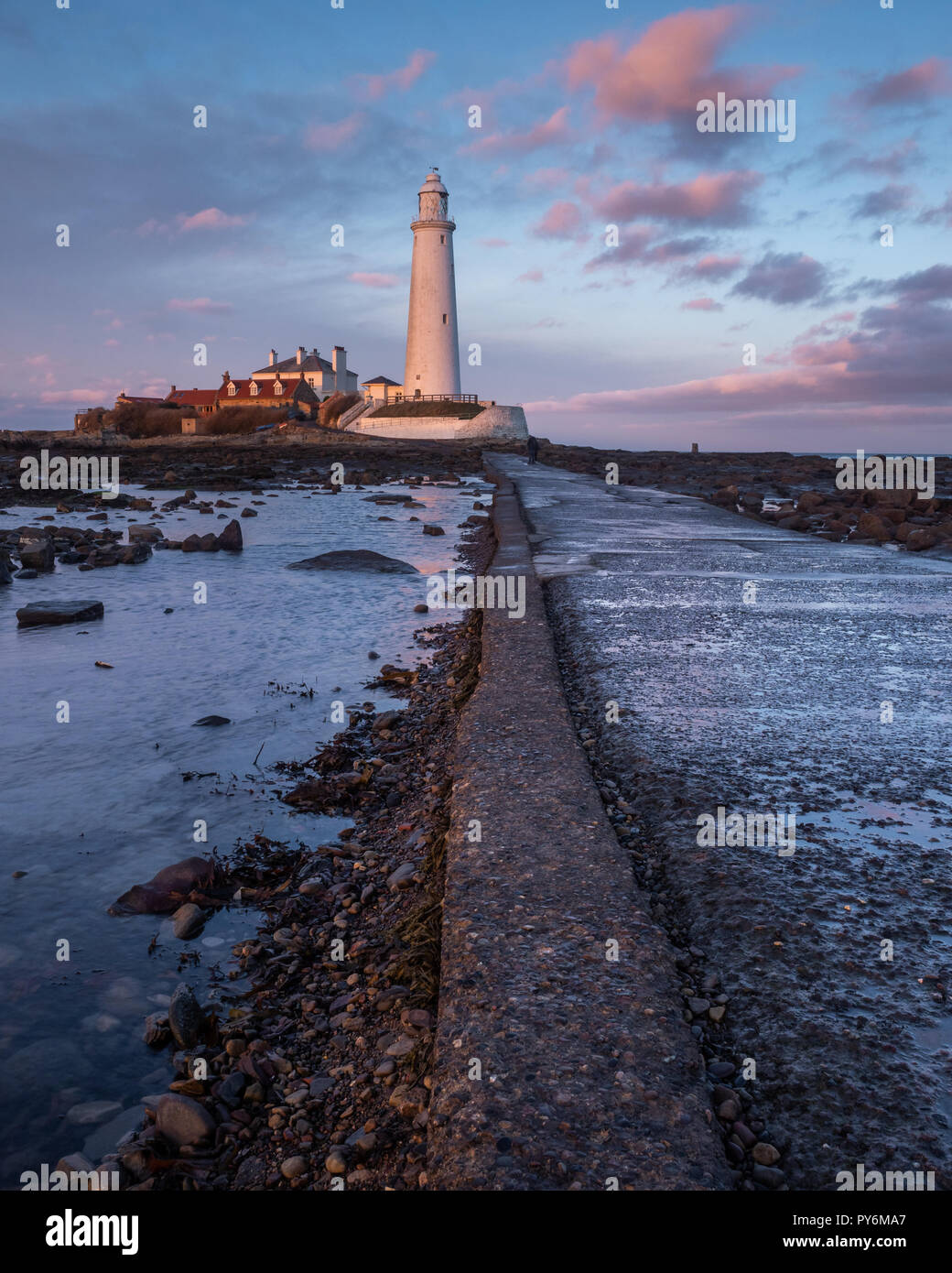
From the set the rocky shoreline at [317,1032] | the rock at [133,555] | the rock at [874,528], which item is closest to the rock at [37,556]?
the rock at [133,555]

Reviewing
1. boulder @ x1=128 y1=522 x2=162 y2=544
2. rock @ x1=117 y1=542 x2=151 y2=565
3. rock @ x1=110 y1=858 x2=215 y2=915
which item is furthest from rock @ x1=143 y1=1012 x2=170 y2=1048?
boulder @ x1=128 y1=522 x2=162 y2=544

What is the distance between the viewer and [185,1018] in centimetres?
237

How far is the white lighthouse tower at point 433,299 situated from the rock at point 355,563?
149ft

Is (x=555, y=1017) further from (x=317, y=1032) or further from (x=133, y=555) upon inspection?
(x=133, y=555)

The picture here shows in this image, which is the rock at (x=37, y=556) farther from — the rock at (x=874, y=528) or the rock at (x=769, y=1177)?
the rock at (x=769, y=1177)

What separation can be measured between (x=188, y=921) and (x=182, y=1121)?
1.07 metres

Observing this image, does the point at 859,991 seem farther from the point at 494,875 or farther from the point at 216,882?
the point at 216,882

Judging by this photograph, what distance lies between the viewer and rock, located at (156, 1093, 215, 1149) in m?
1.92

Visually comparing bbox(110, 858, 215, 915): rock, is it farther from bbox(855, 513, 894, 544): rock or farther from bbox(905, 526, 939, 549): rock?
bbox(855, 513, 894, 544): rock

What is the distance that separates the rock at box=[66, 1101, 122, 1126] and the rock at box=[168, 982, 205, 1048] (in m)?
0.22

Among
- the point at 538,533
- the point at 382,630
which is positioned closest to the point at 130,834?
the point at 382,630

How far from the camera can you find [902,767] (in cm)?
294

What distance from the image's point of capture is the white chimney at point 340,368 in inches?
3120

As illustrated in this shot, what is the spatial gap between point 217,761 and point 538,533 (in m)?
6.38
